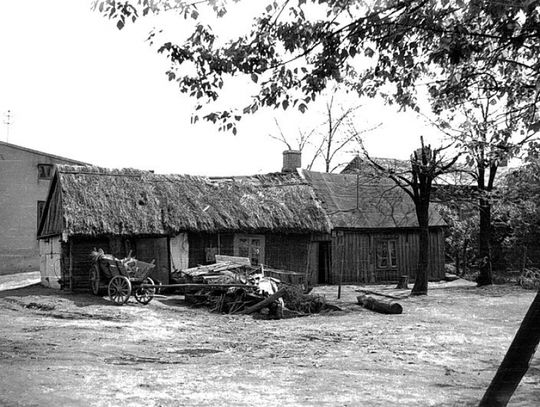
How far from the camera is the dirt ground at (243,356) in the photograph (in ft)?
25.6

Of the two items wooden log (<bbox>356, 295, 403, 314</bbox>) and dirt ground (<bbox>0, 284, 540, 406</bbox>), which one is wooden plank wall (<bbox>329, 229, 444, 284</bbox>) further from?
dirt ground (<bbox>0, 284, 540, 406</bbox>)

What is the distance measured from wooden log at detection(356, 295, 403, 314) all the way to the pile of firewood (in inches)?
57.7

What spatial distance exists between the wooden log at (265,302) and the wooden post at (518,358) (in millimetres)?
11514

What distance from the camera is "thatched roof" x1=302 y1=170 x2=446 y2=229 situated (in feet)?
94.5

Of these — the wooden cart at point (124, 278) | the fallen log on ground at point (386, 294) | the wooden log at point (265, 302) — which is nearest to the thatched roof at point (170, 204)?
the wooden cart at point (124, 278)

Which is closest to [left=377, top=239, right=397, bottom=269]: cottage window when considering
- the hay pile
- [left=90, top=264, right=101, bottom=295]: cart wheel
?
the hay pile

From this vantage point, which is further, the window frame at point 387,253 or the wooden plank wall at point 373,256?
the window frame at point 387,253

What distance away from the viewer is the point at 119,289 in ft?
60.8

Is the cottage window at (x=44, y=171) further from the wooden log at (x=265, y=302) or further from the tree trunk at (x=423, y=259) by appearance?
the wooden log at (x=265, y=302)

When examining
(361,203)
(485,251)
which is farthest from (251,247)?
(485,251)

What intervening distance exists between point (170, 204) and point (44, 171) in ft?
44.0

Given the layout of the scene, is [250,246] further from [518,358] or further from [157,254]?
[518,358]

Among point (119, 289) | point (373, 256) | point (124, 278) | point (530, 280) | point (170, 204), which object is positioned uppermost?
point (170, 204)

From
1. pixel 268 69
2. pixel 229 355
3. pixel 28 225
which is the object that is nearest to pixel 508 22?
pixel 268 69
